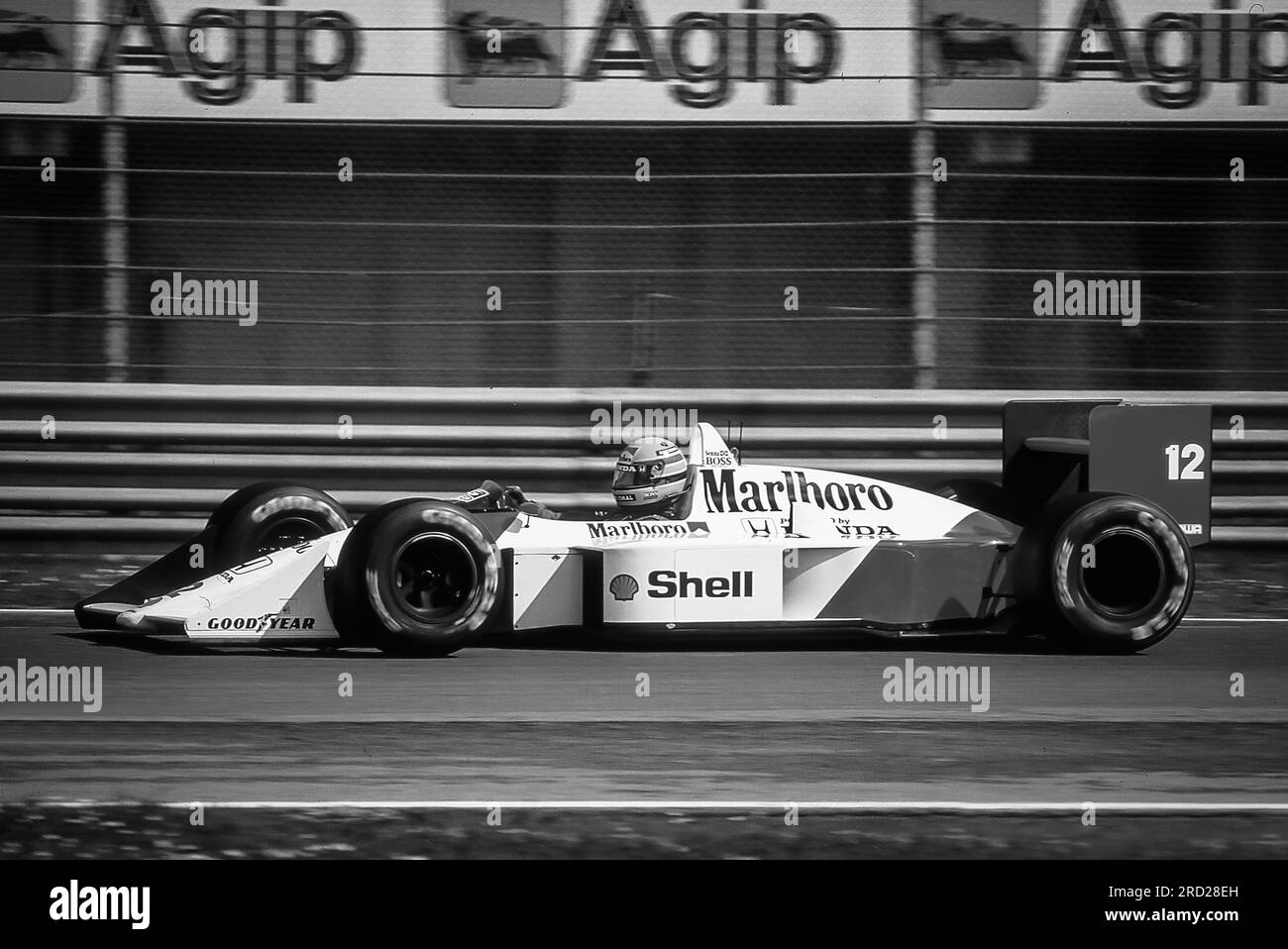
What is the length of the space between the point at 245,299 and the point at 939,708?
514cm

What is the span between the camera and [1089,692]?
23.2ft

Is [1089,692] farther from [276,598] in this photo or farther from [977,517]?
[276,598]

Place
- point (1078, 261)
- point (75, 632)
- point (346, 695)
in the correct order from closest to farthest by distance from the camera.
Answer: point (346, 695)
point (75, 632)
point (1078, 261)

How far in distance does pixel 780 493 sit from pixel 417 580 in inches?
62.8

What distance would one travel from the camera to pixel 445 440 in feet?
33.5

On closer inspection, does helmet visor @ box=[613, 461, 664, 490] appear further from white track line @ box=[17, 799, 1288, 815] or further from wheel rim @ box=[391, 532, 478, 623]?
white track line @ box=[17, 799, 1288, 815]

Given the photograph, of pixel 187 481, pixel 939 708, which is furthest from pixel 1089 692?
pixel 187 481

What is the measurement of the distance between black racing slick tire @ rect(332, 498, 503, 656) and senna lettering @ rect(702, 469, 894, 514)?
40.1 inches

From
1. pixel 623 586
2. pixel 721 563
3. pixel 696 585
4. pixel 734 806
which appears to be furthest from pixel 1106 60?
pixel 734 806

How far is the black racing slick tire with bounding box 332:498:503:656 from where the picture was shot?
24.0 feet

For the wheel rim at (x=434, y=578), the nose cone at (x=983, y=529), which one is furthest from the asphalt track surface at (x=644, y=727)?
the nose cone at (x=983, y=529)

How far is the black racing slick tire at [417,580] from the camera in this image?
7.32 metres

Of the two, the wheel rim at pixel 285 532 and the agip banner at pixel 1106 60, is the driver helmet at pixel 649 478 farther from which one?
the agip banner at pixel 1106 60

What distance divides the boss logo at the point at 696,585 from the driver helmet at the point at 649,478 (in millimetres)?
438
